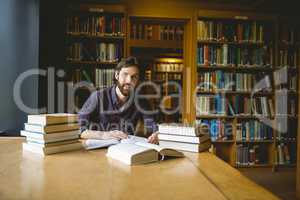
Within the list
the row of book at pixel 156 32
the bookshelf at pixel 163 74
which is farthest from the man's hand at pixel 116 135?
the bookshelf at pixel 163 74

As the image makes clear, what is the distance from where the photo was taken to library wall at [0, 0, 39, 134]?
2785 millimetres

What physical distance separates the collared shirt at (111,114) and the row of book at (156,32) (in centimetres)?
369

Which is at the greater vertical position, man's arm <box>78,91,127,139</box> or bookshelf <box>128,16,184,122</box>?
bookshelf <box>128,16,184,122</box>

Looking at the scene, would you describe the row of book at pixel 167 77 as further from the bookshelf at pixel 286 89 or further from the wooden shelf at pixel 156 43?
the bookshelf at pixel 286 89

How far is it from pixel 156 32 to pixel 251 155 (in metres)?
3.23

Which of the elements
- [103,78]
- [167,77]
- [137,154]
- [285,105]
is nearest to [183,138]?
[137,154]

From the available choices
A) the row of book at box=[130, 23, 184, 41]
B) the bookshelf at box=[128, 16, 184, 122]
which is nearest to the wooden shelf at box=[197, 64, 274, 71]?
the row of book at box=[130, 23, 184, 41]

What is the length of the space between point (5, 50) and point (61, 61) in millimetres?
788

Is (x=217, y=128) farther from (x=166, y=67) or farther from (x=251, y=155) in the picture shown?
(x=166, y=67)

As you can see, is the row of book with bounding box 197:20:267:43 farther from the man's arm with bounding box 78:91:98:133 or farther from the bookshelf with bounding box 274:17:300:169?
the man's arm with bounding box 78:91:98:133

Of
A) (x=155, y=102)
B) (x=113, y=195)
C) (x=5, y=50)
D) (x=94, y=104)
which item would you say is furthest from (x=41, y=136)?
(x=155, y=102)

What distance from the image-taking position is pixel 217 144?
4.04m

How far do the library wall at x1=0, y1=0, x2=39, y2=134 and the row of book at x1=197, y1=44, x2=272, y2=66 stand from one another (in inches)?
79.2

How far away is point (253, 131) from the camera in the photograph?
4.01 metres
